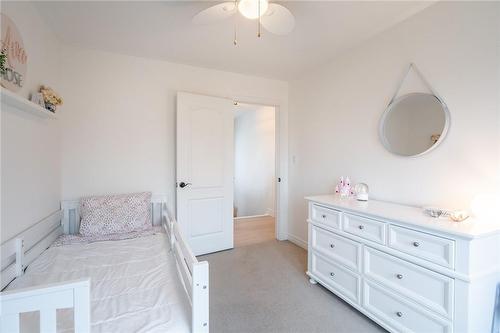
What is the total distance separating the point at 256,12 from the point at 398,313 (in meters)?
2.10

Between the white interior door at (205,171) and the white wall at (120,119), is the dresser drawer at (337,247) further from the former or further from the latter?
the white wall at (120,119)

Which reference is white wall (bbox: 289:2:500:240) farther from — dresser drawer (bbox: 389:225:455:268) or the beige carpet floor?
the beige carpet floor

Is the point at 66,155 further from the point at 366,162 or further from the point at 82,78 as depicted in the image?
the point at 366,162

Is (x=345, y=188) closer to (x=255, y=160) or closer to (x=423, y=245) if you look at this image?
(x=423, y=245)

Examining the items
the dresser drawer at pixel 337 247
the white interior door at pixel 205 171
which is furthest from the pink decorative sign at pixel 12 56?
the dresser drawer at pixel 337 247

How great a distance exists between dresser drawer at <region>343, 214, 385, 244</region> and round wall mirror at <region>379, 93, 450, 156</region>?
682 millimetres

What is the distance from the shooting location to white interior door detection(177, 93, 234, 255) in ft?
9.04

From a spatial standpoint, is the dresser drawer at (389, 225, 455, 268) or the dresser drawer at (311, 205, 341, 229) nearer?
the dresser drawer at (389, 225, 455, 268)

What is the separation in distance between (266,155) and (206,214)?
2.49m

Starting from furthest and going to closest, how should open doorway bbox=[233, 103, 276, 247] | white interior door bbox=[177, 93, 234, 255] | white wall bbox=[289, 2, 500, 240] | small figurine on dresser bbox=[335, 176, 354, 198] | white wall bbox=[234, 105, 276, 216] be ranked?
white wall bbox=[234, 105, 276, 216] < open doorway bbox=[233, 103, 276, 247] < white interior door bbox=[177, 93, 234, 255] < small figurine on dresser bbox=[335, 176, 354, 198] < white wall bbox=[289, 2, 500, 240]

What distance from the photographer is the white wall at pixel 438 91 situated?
4.90 ft

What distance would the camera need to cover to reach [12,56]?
1414 millimetres

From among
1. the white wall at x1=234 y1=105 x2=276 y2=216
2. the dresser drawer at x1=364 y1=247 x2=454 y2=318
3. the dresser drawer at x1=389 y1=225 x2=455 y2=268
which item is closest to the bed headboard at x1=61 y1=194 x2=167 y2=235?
the dresser drawer at x1=364 y1=247 x2=454 y2=318

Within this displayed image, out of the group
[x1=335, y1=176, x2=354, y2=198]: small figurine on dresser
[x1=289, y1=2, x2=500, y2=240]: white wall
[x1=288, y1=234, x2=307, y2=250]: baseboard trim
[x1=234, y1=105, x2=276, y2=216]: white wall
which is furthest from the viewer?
[x1=234, y1=105, x2=276, y2=216]: white wall
